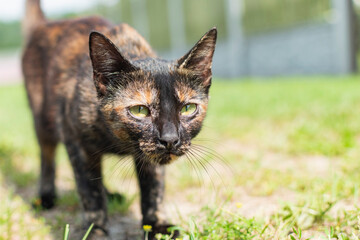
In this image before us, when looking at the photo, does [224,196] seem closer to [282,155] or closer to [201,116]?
[201,116]

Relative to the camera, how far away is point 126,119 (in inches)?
77.5

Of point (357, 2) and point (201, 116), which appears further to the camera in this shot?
point (357, 2)

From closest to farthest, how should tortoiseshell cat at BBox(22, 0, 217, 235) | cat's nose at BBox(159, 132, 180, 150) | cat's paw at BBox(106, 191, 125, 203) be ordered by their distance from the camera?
cat's nose at BBox(159, 132, 180, 150) → tortoiseshell cat at BBox(22, 0, 217, 235) → cat's paw at BBox(106, 191, 125, 203)

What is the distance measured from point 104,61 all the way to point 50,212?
138cm

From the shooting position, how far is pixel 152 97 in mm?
1941

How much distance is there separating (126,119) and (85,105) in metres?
0.45

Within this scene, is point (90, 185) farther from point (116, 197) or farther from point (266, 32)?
point (266, 32)

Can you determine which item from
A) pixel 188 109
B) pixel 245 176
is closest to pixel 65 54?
pixel 188 109

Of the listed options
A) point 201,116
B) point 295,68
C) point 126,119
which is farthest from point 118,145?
point 295,68

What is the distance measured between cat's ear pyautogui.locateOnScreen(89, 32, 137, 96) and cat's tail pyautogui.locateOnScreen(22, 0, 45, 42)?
6.18 ft

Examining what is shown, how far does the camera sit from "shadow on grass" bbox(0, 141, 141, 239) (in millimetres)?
2256

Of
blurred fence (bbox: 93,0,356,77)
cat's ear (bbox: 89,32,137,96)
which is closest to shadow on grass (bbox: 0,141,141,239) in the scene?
cat's ear (bbox: 89,32,137,96)

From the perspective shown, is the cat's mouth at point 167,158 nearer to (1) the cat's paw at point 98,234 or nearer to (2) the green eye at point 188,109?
(2) the green eye at point 188,109

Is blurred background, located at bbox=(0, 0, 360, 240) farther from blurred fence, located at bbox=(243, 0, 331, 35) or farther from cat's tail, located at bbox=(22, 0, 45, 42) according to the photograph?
blurred fence, located at bbox=(243, 0, 331, 35)
